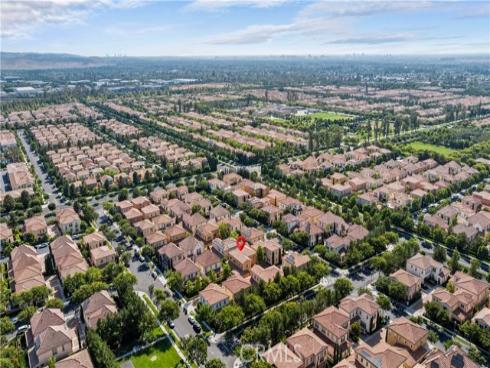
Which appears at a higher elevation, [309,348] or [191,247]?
[191,247]

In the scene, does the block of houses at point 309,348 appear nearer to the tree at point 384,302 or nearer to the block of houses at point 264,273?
the tree at point 384,302

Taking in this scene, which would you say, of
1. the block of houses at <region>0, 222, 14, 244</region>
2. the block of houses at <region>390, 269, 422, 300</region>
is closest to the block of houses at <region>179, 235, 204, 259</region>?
the block of houses at <region>390, 269, 422, 300</region>

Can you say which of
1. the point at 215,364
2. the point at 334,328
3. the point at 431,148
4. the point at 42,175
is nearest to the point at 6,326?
the point at 215,364

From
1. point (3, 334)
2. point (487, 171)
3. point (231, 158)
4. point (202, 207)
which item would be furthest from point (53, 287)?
point (487, 171)

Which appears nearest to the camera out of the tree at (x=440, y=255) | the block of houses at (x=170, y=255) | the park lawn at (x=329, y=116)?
the tree at (x=440, y=255)

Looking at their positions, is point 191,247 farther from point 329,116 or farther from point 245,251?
point 329,116

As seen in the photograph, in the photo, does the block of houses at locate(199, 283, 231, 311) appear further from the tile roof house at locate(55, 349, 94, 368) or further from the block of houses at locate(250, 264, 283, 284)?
the tile roof house at locate(55, 349, 94, 368)

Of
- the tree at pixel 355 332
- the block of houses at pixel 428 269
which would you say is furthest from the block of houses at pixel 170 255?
the block of houses at pixel 428 269

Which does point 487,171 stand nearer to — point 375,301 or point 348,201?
point 348,201
